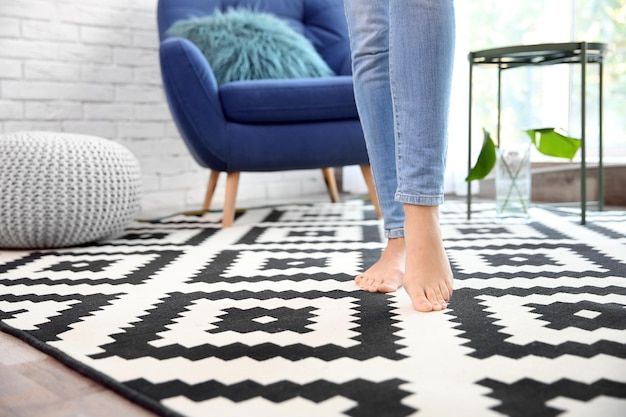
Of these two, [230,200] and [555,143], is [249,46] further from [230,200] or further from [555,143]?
[555,143]

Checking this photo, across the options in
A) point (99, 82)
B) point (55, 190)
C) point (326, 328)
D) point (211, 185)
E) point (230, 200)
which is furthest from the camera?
point (99, 82)

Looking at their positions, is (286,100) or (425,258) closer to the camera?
(425,258)

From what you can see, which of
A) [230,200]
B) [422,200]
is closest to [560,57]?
[230,200]

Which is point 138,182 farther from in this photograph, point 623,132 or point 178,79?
point 623,132

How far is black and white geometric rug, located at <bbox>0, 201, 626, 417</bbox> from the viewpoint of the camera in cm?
71

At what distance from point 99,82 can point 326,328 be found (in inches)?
83.9

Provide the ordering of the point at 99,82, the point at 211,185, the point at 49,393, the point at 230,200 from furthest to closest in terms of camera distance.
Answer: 1. the point at 99,82
2. the point at 211,185
3. the point at 230,200
4. the point at 49,393

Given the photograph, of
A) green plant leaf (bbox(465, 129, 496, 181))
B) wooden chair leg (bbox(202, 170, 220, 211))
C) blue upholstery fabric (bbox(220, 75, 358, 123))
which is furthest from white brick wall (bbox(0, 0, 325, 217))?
green plant leaf (bbox(465, 129, 496, 181))

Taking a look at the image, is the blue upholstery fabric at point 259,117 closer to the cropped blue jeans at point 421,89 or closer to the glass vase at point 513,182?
the glass vase at point 513,182

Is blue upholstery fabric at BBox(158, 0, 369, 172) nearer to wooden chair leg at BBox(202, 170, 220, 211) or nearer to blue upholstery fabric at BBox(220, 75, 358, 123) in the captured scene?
blue upholstery fabric at BBox(220, 75, 358, 123)

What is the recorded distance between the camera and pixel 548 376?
75 centimetres

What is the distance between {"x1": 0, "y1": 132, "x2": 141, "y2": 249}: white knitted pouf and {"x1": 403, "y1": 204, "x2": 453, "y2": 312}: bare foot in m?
1.10

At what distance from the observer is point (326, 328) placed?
98 cm

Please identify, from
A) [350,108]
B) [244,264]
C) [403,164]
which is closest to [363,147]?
[350,108]
